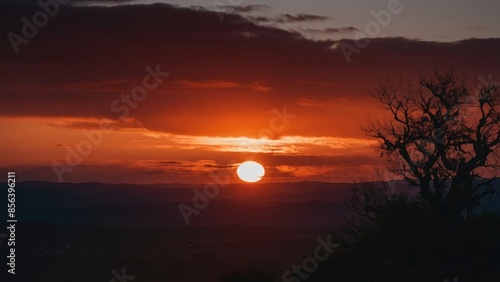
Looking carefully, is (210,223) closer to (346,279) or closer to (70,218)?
(70,218)

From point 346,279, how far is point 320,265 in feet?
11.4

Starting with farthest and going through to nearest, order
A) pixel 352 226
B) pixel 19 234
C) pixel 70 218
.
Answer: pixel 70 218 < pixel 19 234 < pixel 352 226

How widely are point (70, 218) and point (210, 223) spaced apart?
29.9 metres

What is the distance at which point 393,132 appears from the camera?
35.3 metres

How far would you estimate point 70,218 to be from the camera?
159500 mm

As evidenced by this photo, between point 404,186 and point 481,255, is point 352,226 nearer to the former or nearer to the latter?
point 404,186

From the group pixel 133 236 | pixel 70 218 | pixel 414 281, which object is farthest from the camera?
pixel 70 218

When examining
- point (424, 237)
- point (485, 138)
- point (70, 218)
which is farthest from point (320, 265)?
point (70, 218)

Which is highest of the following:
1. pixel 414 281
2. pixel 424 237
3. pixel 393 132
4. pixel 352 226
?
pixel 393 132

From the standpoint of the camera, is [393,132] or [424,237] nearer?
[424,237]

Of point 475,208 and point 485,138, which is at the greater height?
point 485,138

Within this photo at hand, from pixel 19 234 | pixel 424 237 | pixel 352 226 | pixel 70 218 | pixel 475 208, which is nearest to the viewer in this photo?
pixel 424 237


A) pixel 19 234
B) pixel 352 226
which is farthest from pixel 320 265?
pixel 19 234

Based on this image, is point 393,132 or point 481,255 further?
point 393,132
